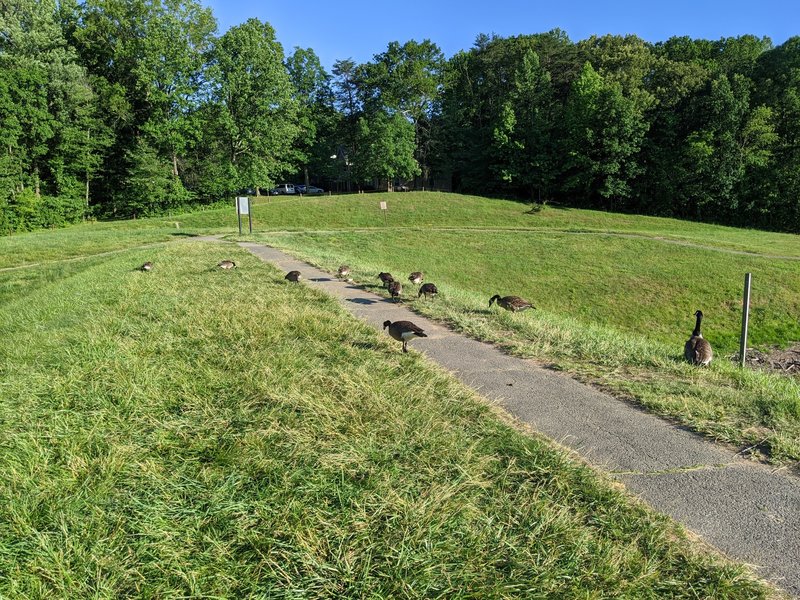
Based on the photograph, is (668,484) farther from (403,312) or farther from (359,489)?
(403,312)

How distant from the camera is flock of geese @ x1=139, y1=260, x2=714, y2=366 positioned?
541 cm

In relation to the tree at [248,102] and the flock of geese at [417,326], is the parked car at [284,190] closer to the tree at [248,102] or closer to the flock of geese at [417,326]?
the tree at [248,102]

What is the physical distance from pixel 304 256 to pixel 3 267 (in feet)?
43.4

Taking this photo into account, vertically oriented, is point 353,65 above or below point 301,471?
above

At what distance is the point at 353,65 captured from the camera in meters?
65.9

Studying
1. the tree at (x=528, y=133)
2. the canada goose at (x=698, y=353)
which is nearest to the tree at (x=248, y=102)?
the tree at (x=528, y=133)

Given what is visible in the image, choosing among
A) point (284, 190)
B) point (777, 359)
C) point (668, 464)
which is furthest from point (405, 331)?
point (284, 190)

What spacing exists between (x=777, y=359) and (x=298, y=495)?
1718 centimetres

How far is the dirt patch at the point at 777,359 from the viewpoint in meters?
13.0

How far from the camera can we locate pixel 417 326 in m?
6.44

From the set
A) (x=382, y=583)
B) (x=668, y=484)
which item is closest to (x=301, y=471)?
(x=382, y=583)

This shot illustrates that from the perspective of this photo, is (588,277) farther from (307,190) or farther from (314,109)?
(314,109)

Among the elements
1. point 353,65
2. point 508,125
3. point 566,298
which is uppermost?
point 353,65

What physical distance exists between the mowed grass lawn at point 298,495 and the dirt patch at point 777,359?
40.7 ft
